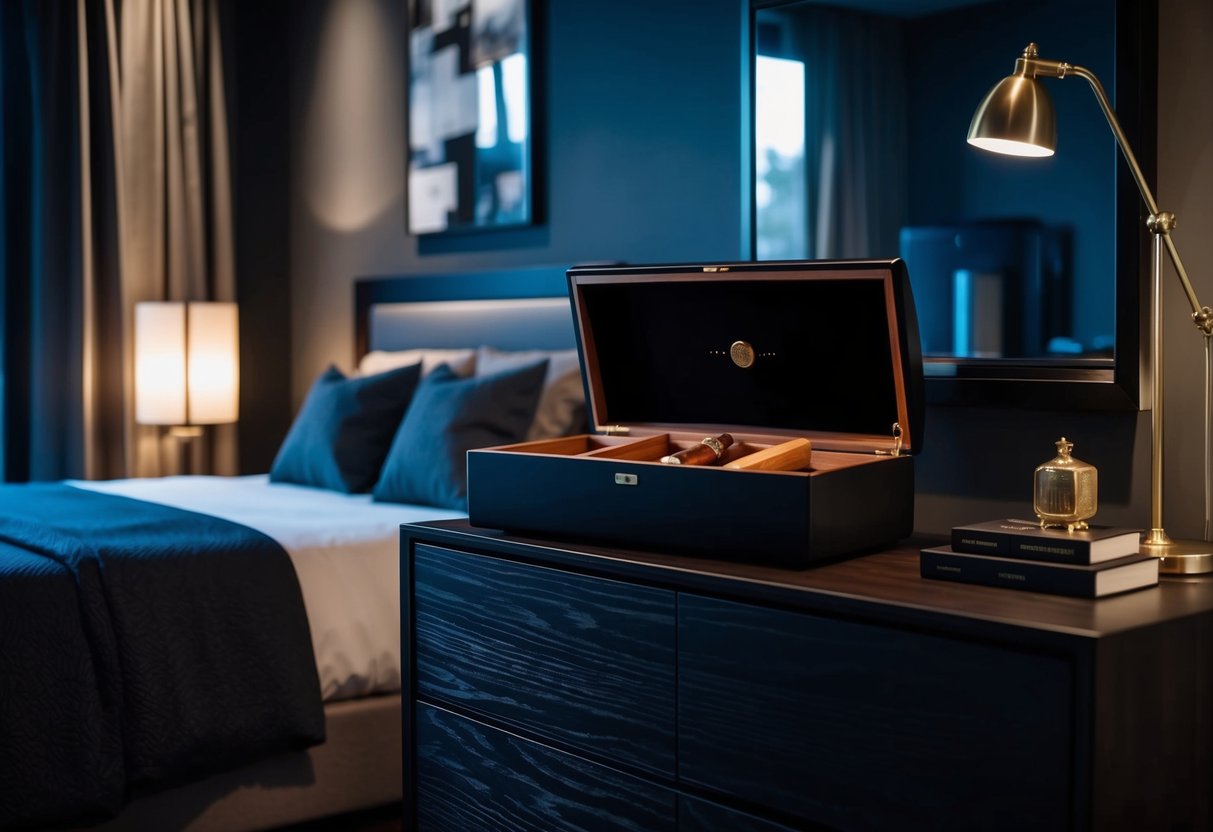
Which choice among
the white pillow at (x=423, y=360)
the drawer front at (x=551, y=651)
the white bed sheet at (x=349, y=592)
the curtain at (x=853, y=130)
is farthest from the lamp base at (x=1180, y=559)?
the white pillow at (x=423, y=360)

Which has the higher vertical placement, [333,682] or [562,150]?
[562,150]

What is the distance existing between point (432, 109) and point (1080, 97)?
2.57 metres

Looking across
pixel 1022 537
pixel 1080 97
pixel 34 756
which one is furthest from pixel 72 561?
pixel 1080 97

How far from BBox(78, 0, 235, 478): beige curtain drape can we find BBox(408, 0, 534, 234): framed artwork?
1.07 metres

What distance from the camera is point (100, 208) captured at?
4.70 m

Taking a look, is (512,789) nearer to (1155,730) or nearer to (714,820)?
(714,820)

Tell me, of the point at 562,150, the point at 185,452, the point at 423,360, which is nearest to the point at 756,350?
the point at 562,150

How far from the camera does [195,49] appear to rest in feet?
16.2

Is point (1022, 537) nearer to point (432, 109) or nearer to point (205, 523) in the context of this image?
point (205, 523)

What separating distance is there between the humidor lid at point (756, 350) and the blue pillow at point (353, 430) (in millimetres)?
1567

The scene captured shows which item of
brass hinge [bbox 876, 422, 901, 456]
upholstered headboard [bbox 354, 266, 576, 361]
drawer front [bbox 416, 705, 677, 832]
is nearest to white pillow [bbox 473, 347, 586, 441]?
upholstered headboard [bbox 354, 266, 576, 361]

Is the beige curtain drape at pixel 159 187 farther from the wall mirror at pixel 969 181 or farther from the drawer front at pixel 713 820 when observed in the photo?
the drawer front at pixel 713 820

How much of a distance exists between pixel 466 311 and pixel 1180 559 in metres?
2.67

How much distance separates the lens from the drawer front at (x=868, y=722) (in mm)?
1345
